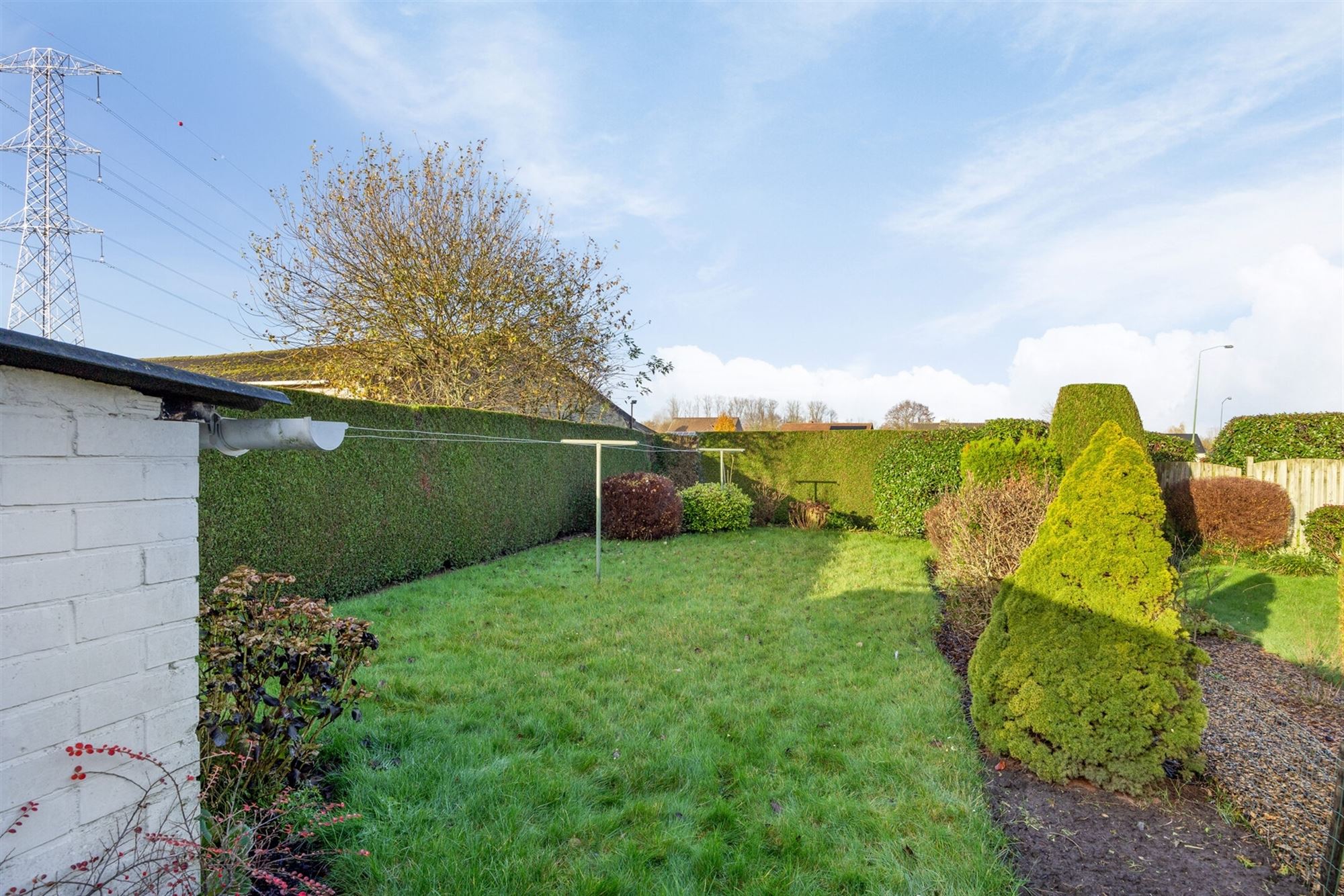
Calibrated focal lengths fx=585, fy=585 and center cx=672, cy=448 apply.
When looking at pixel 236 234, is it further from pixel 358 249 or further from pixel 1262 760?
pixel 1262 760

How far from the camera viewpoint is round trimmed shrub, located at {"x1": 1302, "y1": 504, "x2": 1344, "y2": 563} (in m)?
8.74

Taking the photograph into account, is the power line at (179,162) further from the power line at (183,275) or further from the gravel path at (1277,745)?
the gravel path at (1277,745)

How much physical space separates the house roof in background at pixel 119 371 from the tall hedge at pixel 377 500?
4132mm

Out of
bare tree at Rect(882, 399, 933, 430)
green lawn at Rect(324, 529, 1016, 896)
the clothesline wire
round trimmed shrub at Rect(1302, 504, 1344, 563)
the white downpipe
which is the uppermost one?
bare tree at Rect(882, 399, 933, 430)

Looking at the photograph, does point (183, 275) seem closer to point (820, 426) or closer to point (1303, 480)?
point (1303, 480)

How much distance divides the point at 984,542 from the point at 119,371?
668 cm

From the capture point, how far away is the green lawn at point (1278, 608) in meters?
5.58

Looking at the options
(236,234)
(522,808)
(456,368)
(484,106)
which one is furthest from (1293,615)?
(236,234)

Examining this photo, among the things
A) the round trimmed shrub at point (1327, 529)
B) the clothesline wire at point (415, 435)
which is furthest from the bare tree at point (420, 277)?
the round trimmed shrub at point (1327, 529)

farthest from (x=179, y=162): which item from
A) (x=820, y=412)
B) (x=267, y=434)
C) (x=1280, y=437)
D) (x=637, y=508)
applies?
(x=820, y=412)

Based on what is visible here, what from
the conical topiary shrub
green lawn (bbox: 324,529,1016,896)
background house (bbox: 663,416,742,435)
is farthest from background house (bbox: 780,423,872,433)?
the conical topiary shrub

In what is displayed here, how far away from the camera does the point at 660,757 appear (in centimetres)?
320

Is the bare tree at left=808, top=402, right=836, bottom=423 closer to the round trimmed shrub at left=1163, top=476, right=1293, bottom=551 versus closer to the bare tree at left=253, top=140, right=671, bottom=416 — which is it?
the bare tree at left=253, top=140, right=671, bottom=416

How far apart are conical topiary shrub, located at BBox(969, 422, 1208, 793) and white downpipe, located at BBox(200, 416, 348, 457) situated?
143 inches
